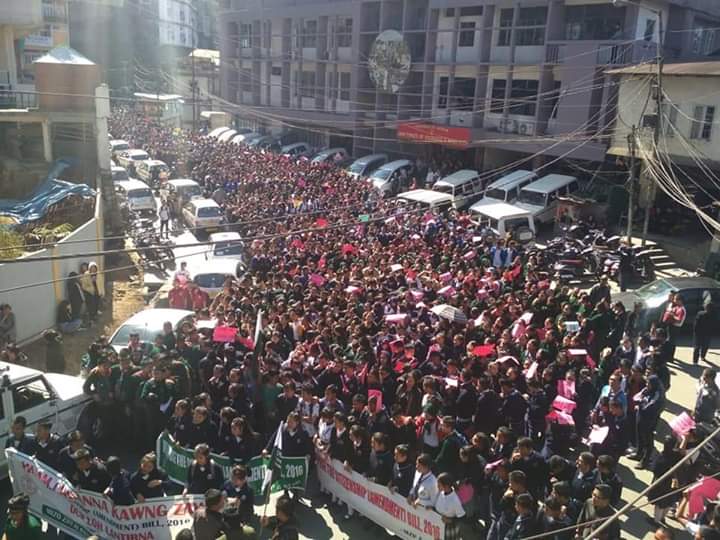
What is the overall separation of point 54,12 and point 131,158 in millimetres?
18218

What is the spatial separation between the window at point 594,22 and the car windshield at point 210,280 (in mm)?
20042

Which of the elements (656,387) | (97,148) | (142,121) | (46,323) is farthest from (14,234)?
(142,121)

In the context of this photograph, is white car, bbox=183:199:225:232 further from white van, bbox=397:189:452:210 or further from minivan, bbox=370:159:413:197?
minivan, bbox=370:159:413:197

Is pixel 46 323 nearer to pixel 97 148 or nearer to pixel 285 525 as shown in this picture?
pixel 285 525

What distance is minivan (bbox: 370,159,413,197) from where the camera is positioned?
2977 cm

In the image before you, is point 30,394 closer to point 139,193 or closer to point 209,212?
point 209,212

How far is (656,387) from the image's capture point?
27.9ft

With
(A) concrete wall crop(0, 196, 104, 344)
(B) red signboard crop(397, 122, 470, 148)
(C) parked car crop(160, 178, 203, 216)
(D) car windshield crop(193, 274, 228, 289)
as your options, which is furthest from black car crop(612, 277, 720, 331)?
(C) parked car crop(160, 178, 203, 216)

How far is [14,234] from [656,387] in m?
14.7

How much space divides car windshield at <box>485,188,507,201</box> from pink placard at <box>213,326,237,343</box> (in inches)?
655

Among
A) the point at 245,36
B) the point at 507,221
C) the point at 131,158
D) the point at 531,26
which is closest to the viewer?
the point at 507,221

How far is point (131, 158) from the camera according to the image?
1508 inches

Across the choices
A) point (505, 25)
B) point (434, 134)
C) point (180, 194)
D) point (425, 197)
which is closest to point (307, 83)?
point (434, 134)

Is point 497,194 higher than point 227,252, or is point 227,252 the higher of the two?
point 497,194
